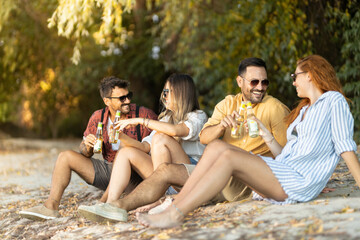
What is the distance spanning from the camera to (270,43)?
31.1 feet

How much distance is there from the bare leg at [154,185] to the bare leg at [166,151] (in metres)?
0.18

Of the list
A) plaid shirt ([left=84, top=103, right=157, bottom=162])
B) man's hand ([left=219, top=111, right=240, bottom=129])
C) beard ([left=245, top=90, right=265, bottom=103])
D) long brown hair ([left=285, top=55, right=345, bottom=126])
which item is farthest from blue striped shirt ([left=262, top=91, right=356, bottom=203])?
plaid shirt ([left=84, top=103, right=157, bottom=162])

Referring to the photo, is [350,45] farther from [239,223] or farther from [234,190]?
[239,223]

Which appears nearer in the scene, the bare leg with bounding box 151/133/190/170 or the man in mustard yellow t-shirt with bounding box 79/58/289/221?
the man in mustard yellow t-shirt with bounding box 79/58/289/221

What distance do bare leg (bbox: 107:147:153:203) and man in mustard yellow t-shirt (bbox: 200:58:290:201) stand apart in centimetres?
56

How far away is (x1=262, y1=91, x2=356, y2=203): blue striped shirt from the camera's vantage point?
3451 millimetres

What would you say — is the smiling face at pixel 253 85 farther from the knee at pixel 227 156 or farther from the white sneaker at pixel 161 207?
the white sneaker at pixel 161 207

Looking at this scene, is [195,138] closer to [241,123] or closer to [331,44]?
[241,123]

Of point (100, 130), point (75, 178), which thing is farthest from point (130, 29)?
point (100, 130)

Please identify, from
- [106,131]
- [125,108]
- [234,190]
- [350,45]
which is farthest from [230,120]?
[350,45]

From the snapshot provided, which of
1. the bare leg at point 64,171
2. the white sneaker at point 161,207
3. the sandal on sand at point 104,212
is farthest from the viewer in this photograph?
the bare leg at point 64,171

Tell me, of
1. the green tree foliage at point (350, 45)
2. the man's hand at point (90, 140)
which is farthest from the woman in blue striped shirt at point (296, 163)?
the green tree foliage at point (350, 45)

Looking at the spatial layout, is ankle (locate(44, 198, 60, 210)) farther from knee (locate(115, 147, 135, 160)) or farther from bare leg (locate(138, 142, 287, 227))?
bare leg (locate(138, 142, 287, 227))

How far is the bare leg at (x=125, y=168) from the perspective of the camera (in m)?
4.16
